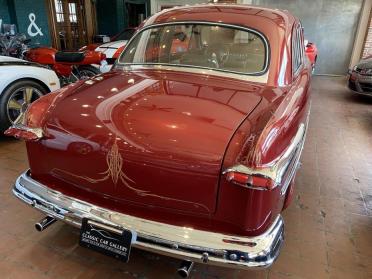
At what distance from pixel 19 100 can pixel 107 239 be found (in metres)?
2.97

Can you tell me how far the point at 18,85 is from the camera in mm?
3672

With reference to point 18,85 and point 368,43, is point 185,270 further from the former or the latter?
point 368,43

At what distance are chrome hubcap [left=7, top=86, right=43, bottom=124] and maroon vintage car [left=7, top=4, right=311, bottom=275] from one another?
200cm

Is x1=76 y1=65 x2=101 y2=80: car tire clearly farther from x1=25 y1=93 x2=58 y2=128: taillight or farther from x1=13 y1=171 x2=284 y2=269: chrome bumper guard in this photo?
x1=13 y1=171 x2=284 y2=269: chrome bumper guard

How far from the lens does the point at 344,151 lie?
3777 millimetres

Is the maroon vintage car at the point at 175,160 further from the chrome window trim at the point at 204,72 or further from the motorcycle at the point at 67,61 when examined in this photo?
the motorcycle at the point at 67,61

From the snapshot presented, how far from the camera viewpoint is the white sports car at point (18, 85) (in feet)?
11.7

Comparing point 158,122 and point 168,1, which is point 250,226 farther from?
point 168,1

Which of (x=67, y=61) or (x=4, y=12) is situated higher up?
(x=4, y=12)

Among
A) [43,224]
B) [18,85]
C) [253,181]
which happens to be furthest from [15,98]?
[253,181]

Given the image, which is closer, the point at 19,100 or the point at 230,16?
the point at 230,16

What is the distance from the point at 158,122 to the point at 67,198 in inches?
27.9

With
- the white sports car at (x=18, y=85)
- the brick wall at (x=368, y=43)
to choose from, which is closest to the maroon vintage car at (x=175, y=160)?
the white sports car at (x=18, y=85)

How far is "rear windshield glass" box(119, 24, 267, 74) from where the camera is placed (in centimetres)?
224
